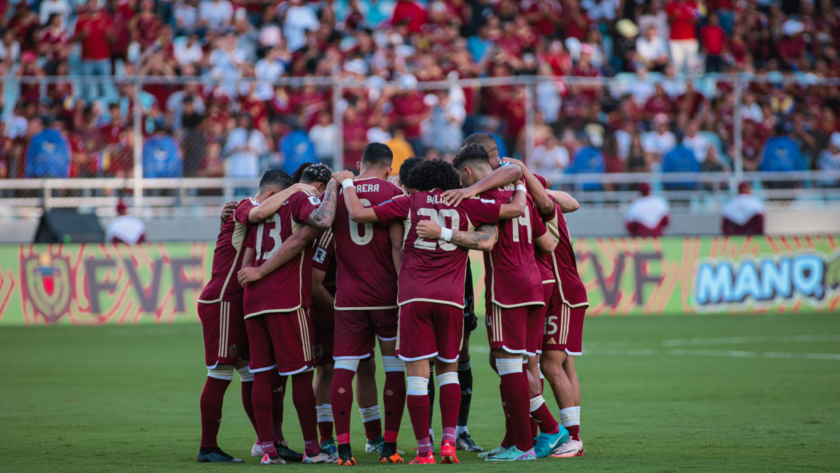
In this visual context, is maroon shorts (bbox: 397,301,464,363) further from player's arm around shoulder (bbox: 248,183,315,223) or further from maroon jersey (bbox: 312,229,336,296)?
player's arm around shoulder (bbox: 248,183,315,223)

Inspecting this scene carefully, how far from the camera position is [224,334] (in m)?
6.88

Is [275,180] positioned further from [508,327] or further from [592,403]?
[592,403]

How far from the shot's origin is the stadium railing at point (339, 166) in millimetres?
17125

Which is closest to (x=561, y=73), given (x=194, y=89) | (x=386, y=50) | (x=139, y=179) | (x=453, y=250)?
(x=386, y=50)

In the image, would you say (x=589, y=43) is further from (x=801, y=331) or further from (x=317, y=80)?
(x=801, y=331)

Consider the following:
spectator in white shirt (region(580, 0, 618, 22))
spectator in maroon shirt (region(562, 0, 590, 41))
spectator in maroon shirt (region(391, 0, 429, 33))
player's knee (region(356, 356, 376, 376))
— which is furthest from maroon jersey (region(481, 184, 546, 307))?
spectator in white shirt (region(580, 0, 618, 22))

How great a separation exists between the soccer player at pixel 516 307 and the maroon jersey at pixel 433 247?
0.69 feet

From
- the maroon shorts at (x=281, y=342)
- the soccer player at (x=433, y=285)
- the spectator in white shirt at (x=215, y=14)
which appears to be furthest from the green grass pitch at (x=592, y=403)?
the spectator in white shirt at (x=215, y=14)

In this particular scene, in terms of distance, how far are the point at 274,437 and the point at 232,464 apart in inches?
20.3

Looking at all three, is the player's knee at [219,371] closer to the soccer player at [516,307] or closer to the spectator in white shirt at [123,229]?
the soccer player at [516,307]

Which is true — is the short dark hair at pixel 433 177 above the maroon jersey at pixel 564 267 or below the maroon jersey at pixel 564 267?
above

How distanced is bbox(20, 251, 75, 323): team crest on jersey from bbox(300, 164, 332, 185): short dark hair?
34.8ft

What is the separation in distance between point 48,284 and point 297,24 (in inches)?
348

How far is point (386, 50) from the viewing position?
21.6 m
